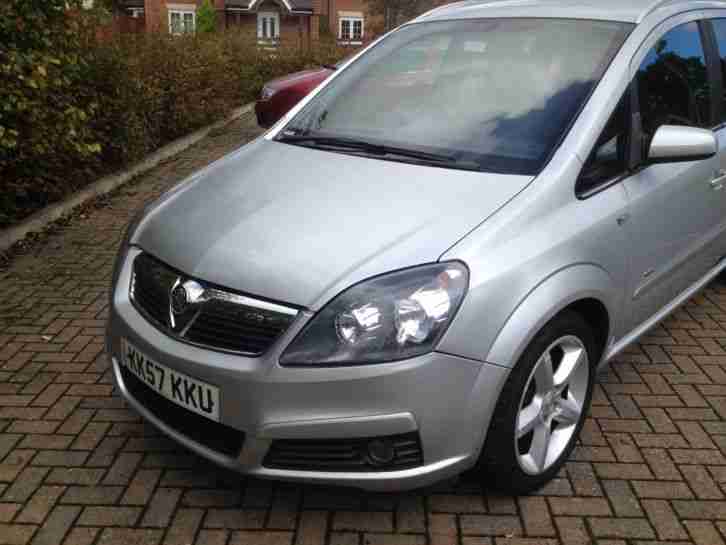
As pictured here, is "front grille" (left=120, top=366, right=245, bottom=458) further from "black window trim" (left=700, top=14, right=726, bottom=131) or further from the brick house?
the brick house

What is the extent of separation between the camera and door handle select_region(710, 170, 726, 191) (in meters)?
3.73

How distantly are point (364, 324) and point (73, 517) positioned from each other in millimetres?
1362

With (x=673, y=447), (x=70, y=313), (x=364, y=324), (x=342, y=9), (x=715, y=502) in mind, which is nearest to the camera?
(x=364, y=324)

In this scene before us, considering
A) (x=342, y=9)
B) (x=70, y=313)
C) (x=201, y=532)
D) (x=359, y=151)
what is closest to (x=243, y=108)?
(x=70, y=313)

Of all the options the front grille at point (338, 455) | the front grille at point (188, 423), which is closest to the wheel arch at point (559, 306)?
the front grille at point (338, 455)

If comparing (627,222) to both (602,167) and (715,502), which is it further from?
(715,502)

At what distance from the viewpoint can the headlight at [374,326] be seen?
2.41 meters

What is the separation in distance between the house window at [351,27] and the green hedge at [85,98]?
96.3 ft

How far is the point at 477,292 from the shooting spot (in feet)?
8.02

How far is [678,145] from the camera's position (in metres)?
3.04

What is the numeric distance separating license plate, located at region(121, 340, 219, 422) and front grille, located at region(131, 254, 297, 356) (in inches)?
5.1

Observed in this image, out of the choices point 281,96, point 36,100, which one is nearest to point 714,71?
point 36,100

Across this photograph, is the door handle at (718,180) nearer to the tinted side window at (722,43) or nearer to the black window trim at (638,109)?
the black window trim at (638,109)

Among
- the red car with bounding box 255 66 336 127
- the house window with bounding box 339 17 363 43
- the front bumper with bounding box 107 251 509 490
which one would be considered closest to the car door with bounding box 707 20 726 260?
the front bumper with bounding box 107 251 509 490
